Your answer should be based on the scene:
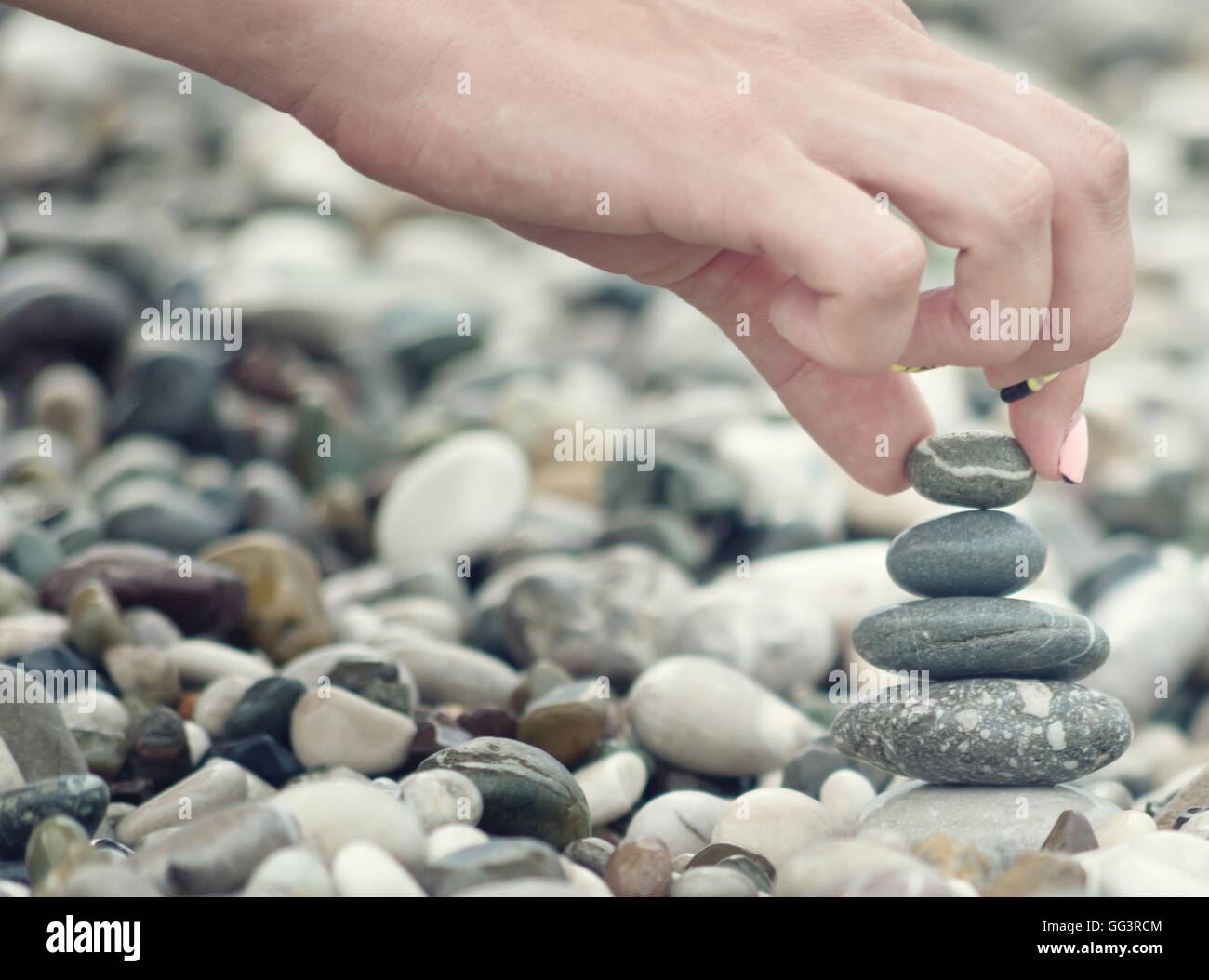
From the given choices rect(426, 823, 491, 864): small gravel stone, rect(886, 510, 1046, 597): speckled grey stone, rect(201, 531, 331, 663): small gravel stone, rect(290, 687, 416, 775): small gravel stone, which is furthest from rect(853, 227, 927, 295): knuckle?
rect(201, 531, 331, 663): small gravel stone

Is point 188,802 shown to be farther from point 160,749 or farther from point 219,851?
point 219,851

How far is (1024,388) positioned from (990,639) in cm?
48

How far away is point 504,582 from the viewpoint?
3.79 metres

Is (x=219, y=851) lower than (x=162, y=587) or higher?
lower

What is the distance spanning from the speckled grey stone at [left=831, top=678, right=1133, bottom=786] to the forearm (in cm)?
165

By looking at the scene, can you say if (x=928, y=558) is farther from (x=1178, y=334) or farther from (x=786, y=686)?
(x=1178, y=334)

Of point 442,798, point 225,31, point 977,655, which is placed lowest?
point 442,798

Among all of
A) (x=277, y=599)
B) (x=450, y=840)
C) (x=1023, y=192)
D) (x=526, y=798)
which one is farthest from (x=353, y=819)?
(x=277, y=599)

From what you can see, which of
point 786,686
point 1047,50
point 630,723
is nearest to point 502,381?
point 786,686

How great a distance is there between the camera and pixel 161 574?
3.08 m

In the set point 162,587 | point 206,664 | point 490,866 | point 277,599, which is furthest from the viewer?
point 277,599

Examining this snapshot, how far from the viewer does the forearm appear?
7.13ft

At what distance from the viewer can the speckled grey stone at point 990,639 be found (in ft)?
7.38
